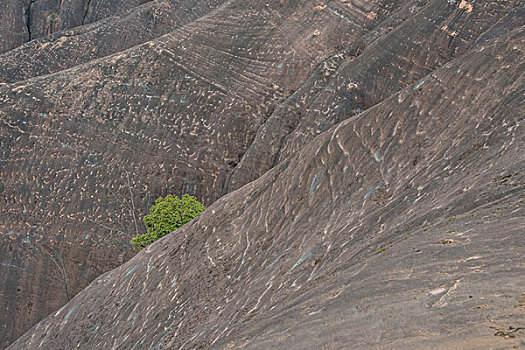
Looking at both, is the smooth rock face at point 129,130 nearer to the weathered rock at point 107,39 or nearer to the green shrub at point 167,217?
the green shrub at point 167,217

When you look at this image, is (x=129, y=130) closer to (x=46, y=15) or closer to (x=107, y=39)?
(x=107, y=39)

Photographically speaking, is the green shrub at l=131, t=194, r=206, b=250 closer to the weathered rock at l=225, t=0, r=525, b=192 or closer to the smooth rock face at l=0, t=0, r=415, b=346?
the weathered rock at l=225, t=0, r=525, b=192

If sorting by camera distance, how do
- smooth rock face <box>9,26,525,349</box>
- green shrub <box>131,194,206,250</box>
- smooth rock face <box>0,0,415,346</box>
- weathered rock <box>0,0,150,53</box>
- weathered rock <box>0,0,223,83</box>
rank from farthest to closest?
1. weathered rock <box>0,0,150,53</box>
2. weathered rock <box>0,0,223,83</box>
3. smooth rock face <box>0,0,415,346</box>
4. green shrub <box>131,194,206,250</box>
5. smooth rock face <box>9,26,525,349</box>

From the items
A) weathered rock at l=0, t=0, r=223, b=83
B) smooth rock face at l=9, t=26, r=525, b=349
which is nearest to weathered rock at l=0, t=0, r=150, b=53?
weathered rock at l=0, t=0, r=223, b=83

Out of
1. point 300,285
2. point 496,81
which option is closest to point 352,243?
point 300,285

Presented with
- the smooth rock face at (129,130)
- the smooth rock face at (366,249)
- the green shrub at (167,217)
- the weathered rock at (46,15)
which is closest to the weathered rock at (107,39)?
the weathered rock at (46,15)

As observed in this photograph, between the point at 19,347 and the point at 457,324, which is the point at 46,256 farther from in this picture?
the point at 457,324

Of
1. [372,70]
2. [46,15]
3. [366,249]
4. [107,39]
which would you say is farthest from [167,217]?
[46,15]
